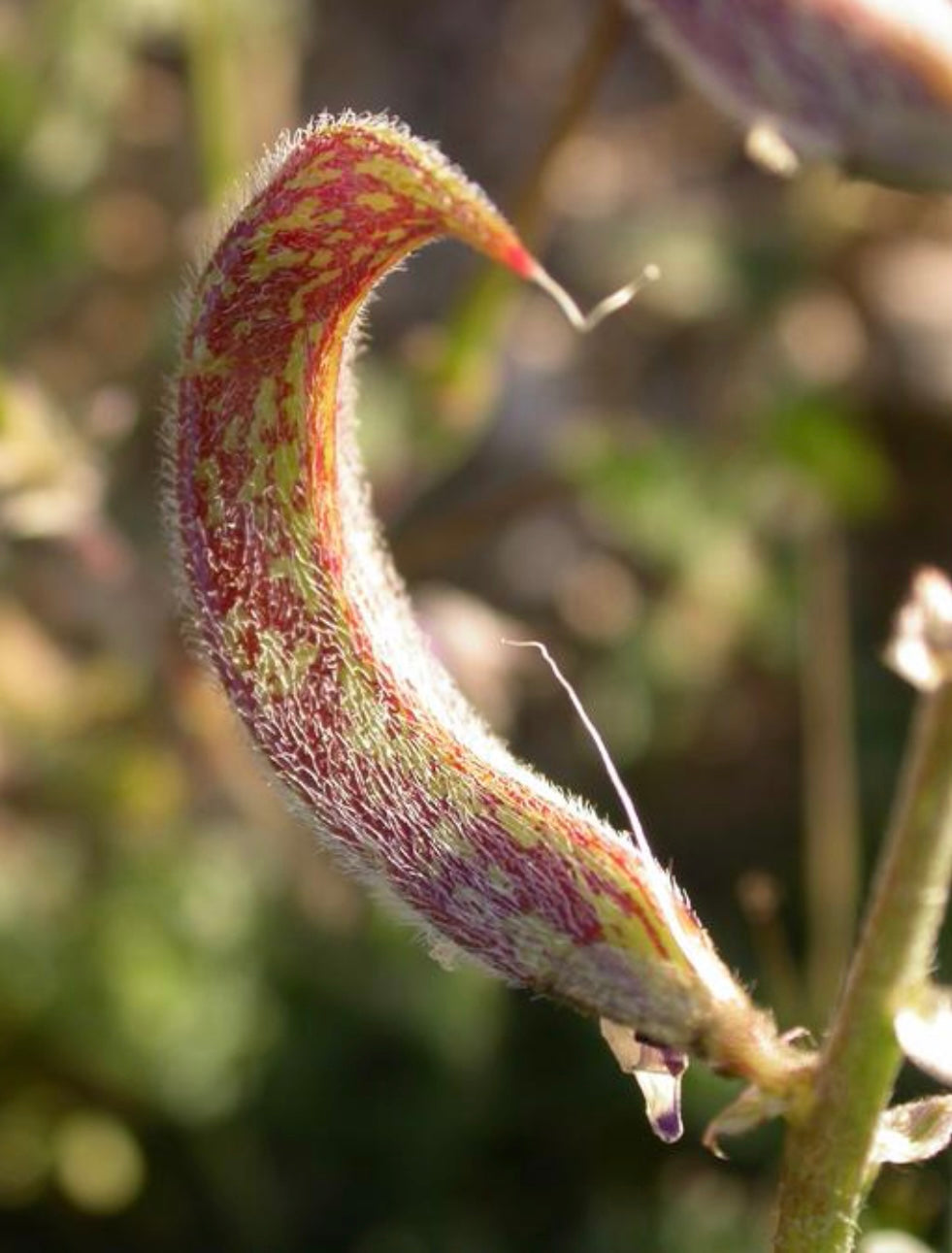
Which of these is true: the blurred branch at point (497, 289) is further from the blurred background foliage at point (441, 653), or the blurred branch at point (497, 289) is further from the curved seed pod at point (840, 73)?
the curved seed pod at point (840, 73)

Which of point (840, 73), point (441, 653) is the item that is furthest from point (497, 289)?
point (840, 73)

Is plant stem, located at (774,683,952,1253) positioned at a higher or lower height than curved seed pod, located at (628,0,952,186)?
lower

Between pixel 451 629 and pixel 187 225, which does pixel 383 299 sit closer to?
pixel 187 225

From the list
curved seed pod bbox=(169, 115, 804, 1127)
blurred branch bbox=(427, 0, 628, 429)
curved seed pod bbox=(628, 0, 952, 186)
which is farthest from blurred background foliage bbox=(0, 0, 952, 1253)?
curved seed pod bbox=(628, 0, 952, 186)

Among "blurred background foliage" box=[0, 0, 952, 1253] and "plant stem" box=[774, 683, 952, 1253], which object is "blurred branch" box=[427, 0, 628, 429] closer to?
"blurred background foliage" box=[0, 0, 952, 1253]

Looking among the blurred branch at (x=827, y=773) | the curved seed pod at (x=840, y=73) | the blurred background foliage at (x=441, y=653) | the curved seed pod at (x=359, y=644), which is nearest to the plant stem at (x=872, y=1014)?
the curved seed pod at (x=359, y=644)

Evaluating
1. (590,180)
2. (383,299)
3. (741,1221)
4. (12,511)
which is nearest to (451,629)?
(12,511)
